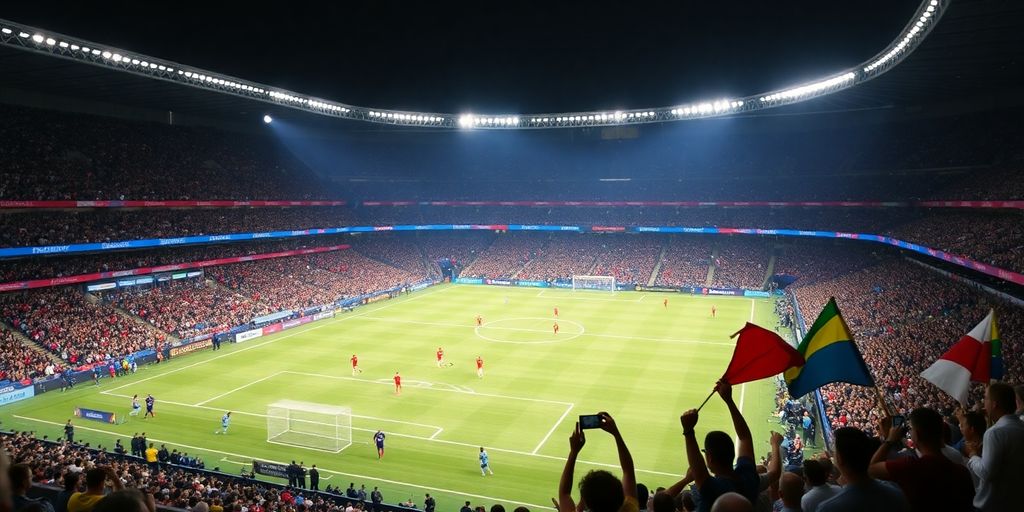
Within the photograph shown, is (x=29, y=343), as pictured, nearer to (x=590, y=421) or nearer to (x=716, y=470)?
(x=590, y=421)

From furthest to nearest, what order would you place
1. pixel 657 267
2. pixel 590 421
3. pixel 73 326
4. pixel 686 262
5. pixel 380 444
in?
pixel 657 267, pixel 686 262, pixel 73 326, pixel 380 444, pixel 590 421

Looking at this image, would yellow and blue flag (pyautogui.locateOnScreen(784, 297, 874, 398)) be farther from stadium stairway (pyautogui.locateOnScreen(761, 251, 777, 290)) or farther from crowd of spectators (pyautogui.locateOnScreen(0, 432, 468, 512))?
stadium stairway (pyautogui.locateOnScreen(761, 251, 777, 290))

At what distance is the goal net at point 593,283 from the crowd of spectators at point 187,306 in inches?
1211

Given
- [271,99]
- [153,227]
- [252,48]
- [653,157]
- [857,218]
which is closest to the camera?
[252,48]

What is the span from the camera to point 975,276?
36562mm

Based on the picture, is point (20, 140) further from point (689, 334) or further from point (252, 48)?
point (689, 334)

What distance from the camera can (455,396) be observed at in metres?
31.8

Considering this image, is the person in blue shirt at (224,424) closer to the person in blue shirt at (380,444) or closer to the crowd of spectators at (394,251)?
the person in blue shirt at (380,444)

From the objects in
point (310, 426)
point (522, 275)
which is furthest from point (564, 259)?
point (310, 426)

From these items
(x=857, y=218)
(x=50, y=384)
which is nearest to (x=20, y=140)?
(x=50, y=384)

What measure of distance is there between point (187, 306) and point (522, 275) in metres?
35.3

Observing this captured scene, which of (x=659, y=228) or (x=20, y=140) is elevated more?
(x=20, y=140)

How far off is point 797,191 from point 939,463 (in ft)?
228

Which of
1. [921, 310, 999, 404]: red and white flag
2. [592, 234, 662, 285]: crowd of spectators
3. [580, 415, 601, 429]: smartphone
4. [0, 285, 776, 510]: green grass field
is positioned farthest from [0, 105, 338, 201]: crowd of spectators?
[921, 310, 999, 404]: red and white flag
